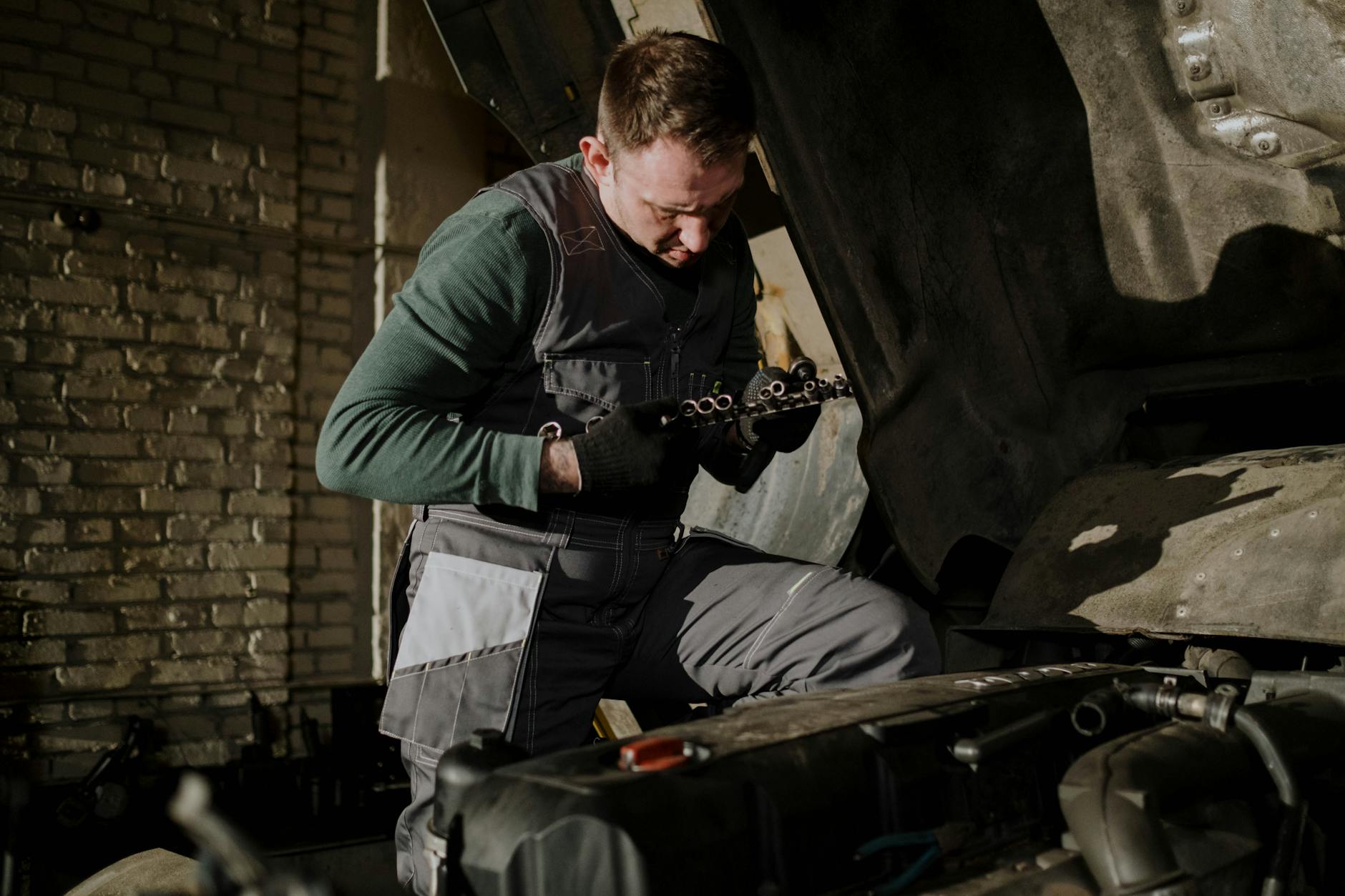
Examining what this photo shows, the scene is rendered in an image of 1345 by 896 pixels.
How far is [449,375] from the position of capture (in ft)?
5.64

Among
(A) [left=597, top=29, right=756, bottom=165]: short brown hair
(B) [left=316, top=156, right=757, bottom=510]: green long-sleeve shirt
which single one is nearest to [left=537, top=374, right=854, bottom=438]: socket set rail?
(B) [left=316, top=156, right=757, bottom=510]: green long-sleeve shirt

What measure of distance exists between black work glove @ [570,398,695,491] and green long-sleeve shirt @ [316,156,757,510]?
2.8 inches

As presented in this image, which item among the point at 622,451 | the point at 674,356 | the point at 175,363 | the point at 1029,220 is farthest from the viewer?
the point at 175,363

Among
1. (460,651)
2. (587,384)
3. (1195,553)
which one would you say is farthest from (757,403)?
(1195,553)

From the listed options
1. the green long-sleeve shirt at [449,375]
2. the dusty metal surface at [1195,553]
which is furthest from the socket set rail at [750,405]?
the dusty metal surface at [1195,553]

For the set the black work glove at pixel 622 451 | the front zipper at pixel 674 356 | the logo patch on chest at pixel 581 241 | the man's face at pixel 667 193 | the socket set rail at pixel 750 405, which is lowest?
the black work glove at pixel 622 451

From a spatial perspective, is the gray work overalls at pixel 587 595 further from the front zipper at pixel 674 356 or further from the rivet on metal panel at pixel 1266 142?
the rivet on metal panel at pixel 1266 142

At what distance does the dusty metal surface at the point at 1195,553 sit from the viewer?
167 centimetres

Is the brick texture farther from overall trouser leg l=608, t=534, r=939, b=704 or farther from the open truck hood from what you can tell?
the open truck hood

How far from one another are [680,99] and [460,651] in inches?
34.2

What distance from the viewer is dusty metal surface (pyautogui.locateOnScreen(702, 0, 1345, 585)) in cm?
204

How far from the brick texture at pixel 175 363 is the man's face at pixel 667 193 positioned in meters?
Result: 2.94

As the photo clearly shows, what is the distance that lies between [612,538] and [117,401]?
3008mm

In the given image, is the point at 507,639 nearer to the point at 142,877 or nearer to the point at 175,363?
the point at 142,877
